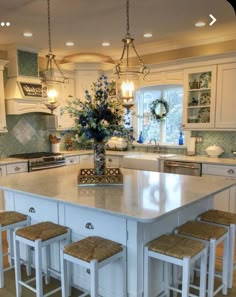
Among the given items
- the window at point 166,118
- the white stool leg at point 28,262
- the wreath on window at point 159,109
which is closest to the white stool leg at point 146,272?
the white stool leg at point 28,262

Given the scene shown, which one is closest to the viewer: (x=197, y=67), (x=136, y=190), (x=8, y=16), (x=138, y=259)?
(x=138, y=259)

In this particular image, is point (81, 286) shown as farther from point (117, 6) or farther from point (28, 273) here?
point (117, 6)

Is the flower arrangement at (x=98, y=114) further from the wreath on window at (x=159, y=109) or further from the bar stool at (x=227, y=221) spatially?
the wreath on window at (x=159, y=109)

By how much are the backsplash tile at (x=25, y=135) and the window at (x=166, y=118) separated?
2000mm

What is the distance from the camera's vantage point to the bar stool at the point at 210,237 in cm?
227

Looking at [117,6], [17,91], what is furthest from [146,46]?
[17,91]

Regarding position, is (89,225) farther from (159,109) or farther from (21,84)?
(159,109)

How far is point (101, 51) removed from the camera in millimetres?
5629

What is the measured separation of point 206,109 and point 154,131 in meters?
1.39

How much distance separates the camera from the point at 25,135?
5.63 m

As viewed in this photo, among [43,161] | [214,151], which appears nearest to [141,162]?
[214,151]

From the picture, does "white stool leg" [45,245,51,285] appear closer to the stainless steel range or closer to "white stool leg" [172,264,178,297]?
"white stool leg" [172,264,178,297]

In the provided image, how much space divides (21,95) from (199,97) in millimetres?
3062

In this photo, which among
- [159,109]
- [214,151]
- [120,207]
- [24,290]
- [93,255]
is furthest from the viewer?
[159,109]
